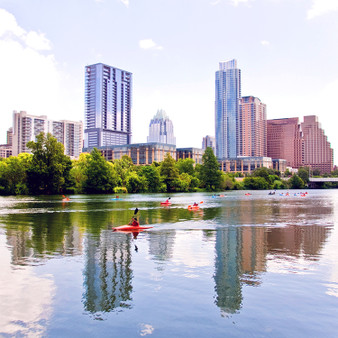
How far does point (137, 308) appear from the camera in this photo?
1277cm

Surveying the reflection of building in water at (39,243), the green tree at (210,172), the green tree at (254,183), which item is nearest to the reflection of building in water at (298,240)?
the reflection of building in water at (39,243)

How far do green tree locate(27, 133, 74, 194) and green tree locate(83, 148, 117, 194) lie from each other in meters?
7.34

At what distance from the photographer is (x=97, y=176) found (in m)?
114

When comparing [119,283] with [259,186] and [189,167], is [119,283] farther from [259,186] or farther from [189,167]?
[259,186]

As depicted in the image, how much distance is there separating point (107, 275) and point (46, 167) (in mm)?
92442

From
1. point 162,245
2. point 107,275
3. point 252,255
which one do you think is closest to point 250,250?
point 252,255

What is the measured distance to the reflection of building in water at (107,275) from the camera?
524 inches

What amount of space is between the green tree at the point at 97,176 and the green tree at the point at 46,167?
734 centimetres

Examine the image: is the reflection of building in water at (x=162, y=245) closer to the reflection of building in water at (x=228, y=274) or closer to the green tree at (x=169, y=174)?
the reflection of building in water at (x=228, y=274)

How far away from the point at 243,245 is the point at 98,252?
30.3 ft

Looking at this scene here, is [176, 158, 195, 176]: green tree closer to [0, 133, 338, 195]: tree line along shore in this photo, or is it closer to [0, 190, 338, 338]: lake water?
[0, 133, 338, 195]: tree line along shore

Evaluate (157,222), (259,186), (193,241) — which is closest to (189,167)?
(259,186)

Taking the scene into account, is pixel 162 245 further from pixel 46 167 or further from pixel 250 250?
pixel 46 167

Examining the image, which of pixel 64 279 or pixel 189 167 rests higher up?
pixel 189 167
